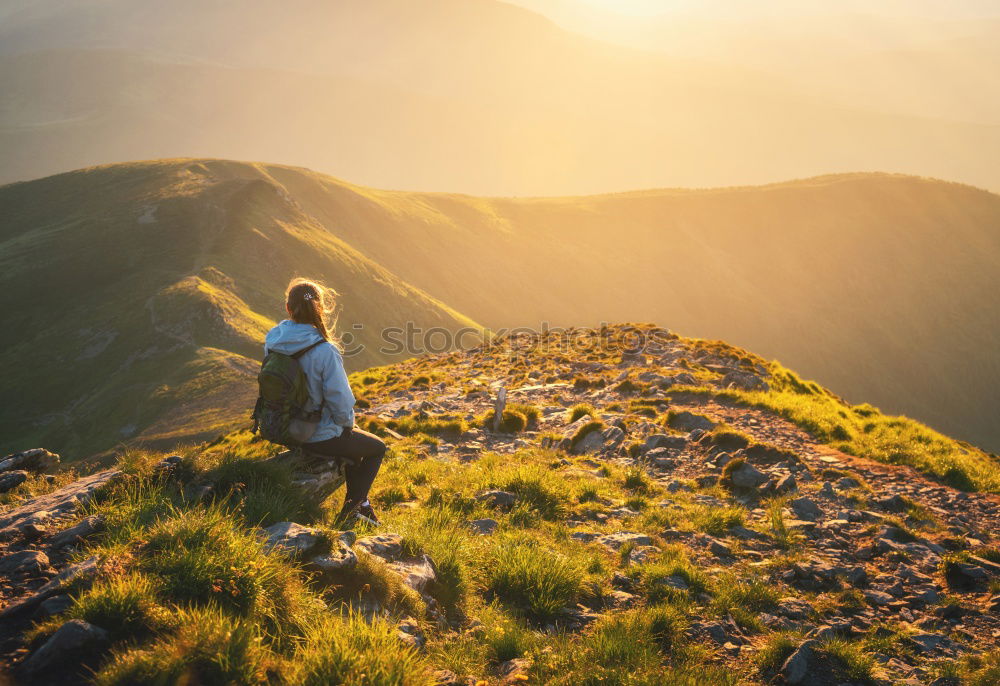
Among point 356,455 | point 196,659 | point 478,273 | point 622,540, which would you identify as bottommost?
point 622,540

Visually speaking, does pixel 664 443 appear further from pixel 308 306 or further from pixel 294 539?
pixel 294 539

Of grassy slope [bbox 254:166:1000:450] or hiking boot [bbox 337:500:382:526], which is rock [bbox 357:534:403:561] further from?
grassy slope [bbox 254:166:1000:450]

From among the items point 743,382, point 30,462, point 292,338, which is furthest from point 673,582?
point 743,382

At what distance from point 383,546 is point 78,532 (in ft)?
9.97

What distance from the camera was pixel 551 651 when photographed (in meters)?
5.46

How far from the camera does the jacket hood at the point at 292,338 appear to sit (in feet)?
23.2

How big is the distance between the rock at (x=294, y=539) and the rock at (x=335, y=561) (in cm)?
13

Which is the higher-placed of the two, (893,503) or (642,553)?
(642,553)

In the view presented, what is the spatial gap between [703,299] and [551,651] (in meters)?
139

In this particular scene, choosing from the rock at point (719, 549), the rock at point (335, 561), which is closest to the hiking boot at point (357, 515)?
the rock at point (335, 561)

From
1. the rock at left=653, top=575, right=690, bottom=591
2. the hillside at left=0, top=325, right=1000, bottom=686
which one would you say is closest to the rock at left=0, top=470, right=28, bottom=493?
the hillside at left=0, top=325, right=1000, bottom=686

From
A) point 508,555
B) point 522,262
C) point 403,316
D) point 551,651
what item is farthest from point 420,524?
point 522,262

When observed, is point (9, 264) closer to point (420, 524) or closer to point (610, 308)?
point (420, 524)

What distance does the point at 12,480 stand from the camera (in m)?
9.06
